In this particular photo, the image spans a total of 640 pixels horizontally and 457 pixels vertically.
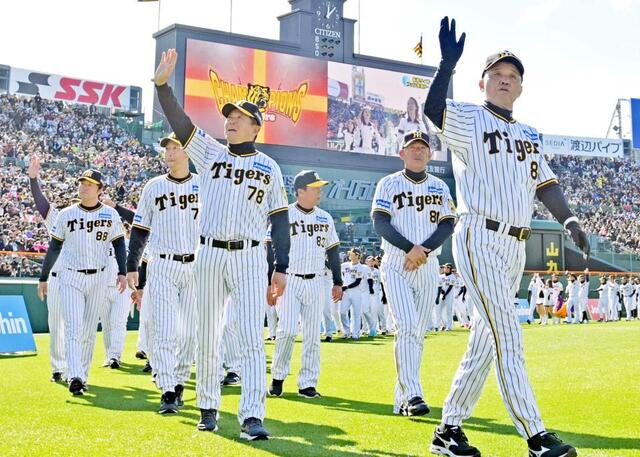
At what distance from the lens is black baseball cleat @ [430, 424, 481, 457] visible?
17.0 ft

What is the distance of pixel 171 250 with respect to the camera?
813cm

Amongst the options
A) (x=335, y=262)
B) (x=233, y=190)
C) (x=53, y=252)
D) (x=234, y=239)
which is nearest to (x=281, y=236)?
(x=234, y=239)

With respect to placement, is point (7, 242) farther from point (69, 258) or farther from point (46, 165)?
point (69, 258)

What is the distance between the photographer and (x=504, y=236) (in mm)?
5129

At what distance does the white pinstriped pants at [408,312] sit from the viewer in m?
7.27

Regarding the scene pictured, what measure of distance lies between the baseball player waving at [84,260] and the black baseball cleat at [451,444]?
515cm

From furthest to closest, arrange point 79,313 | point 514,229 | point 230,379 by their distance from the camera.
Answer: point 230,379, point 79,313, point 514,229


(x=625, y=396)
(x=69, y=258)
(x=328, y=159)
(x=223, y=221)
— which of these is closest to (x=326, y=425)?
(x=223, y=221)

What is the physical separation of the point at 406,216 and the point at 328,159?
3453cm

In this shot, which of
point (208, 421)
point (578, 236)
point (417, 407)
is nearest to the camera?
point (578, 236)

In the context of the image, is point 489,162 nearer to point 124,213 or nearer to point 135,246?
point 135,246

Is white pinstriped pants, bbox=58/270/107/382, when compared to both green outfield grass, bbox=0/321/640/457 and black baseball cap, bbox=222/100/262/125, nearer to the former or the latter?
green outfield grass, bbox=0/321/640/457

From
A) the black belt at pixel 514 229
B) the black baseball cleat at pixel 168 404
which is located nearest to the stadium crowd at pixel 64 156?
the black baseball cleat at pixel 168 404

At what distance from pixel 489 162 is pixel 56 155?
34.8m
